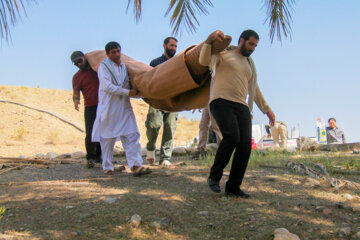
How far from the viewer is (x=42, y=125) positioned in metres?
20.0

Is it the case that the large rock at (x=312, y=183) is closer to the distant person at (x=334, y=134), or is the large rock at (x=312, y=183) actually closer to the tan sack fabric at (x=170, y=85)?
the tan sack fabric at (x=170, y=85)

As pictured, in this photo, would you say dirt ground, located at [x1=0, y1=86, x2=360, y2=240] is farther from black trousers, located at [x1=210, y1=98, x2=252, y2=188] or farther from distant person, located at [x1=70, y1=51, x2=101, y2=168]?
distant person, located at [x1=70, y1=51, x2=101, y2=168]

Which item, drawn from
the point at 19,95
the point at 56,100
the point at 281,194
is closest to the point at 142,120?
the point at 56,100

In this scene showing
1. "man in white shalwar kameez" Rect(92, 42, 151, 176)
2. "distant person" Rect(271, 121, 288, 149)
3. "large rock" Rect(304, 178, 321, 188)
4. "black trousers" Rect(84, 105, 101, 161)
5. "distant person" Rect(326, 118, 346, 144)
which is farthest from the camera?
"distant person" Rect(271, 121, 288, 149)

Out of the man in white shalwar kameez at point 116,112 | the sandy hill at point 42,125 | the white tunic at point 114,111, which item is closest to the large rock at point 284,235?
the man in white shalwar kameez at point 116,112

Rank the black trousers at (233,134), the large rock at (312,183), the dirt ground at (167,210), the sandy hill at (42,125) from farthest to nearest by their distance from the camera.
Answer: the sandy hill at (42,125) < the large rock at (312,183) < the black trousers at (233,134) < the dirt ground at (167,210)

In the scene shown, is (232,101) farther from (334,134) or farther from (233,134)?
(334,134)

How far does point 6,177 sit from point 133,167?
1892mm

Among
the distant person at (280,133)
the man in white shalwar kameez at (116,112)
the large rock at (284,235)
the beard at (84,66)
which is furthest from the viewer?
the distant person at (280,133)

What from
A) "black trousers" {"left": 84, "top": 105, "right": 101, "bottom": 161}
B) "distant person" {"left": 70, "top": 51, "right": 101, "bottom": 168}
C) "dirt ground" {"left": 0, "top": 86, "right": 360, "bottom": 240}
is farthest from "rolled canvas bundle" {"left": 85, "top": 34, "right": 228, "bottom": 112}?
"black trousers" {"left": 84, "top": 105, "right": 101, "bottom": 161}

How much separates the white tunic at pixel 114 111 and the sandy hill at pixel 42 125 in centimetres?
732

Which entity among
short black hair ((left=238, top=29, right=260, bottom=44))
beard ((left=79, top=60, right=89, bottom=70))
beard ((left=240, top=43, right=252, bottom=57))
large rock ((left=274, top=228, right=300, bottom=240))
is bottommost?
large rock ((left=274, top=228, right=300, bottom=240))

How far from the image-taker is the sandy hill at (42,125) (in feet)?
51.0

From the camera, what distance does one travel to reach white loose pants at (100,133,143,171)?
5297 mm
